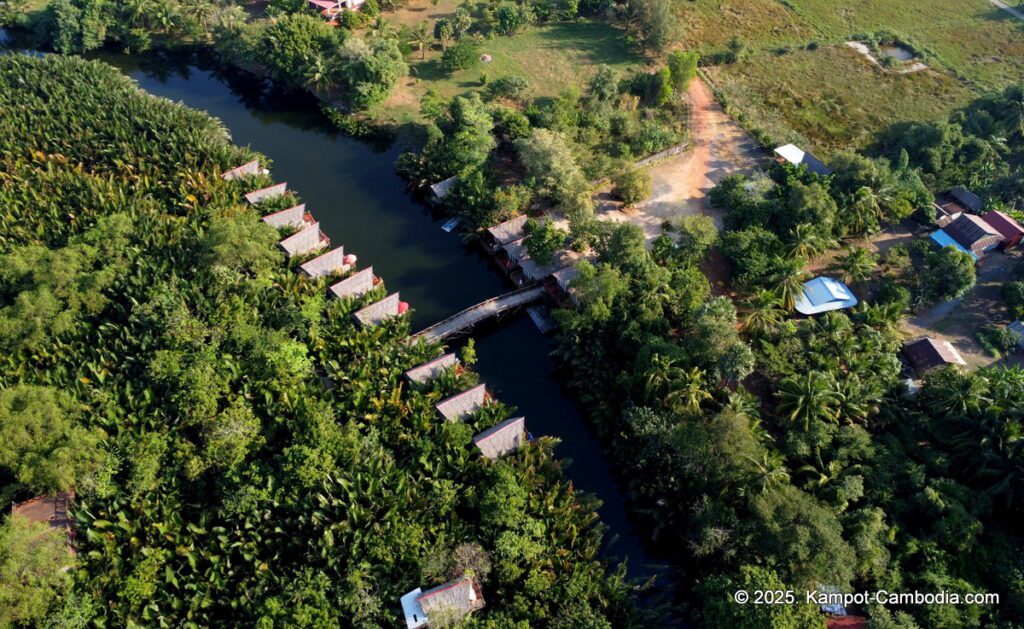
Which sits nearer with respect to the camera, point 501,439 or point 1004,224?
point 501,439

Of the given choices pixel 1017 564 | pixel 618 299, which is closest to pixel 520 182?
pixel 618 299

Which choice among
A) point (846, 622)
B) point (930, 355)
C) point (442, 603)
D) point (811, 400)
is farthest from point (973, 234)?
point (442, 603)

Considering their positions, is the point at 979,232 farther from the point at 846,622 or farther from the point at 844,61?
the point at 846,622

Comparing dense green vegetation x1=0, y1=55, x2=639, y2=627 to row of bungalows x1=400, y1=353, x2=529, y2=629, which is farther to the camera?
dense green vegetation x1=0, y1=55, x2=639, y2=627

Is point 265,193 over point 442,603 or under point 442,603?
over

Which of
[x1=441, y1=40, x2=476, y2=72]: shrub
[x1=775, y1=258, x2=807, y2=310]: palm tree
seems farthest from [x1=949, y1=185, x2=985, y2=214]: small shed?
[x1=441, y1=40, x2=476, y2=72]: shrub

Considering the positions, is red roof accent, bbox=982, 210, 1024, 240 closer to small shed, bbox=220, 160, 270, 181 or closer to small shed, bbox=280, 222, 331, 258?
small shed, bbox=280, 222, 331, 258
